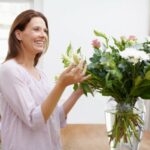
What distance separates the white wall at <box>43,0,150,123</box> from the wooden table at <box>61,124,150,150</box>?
148cm

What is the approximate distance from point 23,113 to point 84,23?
2518mm

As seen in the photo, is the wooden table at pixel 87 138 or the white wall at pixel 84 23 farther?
the white wall at pixel 84 23

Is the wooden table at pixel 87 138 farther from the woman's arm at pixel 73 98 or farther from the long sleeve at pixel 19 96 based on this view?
the long sleeve at pixel 19 96

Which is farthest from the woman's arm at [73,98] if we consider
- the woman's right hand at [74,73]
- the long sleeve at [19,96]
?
the woman's right hand at [74,73]

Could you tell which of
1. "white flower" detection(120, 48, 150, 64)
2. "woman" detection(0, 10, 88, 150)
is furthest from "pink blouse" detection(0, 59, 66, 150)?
"white flower" detection(120, 48, 150, 64)

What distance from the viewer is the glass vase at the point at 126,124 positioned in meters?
1.17

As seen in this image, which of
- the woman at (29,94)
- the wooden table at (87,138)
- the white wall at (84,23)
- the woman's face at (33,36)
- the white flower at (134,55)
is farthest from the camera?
the white wall at (84,23)

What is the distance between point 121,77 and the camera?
3.67ft

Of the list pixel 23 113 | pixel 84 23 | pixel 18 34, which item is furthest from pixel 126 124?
pixel 84 23

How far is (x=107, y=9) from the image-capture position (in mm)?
3643

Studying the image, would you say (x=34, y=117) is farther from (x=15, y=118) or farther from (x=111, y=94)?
(x=111, y=94)

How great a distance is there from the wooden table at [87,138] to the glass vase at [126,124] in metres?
0.38

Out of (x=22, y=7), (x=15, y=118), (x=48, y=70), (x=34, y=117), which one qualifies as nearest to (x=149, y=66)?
(x=34, y=117)

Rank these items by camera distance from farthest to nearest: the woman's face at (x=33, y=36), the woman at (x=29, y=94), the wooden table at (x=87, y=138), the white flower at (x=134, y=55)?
the wooden table at (x=87, y=138)
the woman's face at (x=33, y=36)
the woman at (x=29, y=94)
the white flower at (x=134, y=55)
